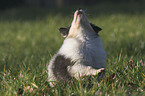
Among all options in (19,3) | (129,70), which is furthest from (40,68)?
(19,3)

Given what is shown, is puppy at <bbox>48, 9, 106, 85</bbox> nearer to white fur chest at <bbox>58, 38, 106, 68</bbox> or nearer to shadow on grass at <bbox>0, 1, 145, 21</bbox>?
white fur chest at <bbox>58, 38, 106, 68</bbox>

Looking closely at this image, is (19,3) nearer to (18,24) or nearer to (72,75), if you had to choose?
(18,24)

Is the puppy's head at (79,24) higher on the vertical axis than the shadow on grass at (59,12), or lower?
higher

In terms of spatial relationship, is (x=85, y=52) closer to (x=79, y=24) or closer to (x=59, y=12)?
(x=79, y=24)

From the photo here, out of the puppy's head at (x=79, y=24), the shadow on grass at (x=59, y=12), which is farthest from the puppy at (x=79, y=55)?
the shadow on grass at (x=59, y=12)

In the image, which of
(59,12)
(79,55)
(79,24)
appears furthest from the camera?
(59,12)

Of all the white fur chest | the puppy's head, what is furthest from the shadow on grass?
the white fur chest

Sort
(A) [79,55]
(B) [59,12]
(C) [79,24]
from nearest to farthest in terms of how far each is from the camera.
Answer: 1. (A) [79,55]
2. (C) [79,24]
3. (B) [59,12]

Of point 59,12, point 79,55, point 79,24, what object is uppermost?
point 79,24

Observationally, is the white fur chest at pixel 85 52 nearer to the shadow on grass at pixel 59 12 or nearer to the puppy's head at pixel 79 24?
the puppy's head at pixel 79 24

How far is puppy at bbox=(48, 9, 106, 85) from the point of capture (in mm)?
3264

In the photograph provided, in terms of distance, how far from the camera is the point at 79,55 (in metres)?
3.32

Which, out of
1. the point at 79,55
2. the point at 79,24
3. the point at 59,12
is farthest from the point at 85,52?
the point at 59,12

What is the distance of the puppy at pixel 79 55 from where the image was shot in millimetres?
3264
